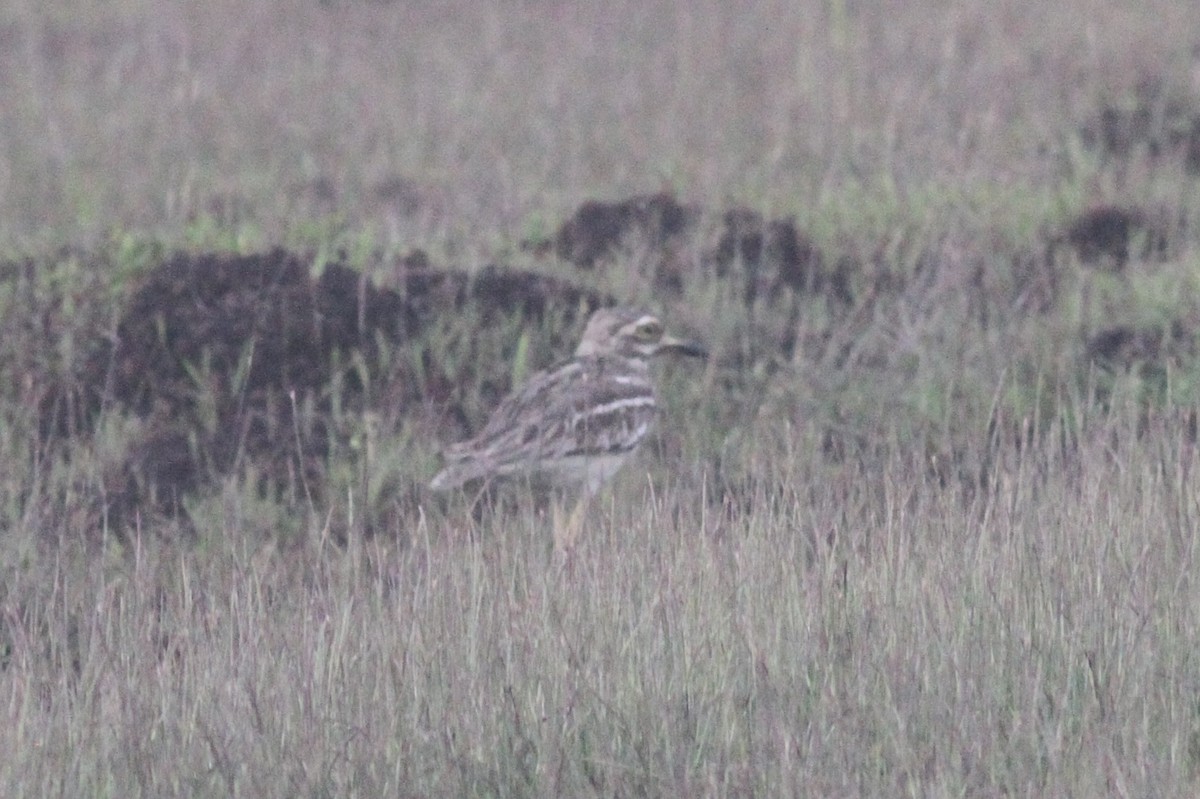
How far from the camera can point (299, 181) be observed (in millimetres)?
13125

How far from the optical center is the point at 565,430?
9.10 meters

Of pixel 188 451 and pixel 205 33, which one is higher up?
pixel 205 33

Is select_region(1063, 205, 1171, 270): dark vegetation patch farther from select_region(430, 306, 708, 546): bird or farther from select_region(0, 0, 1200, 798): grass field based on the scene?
select_region(430, 306, 708, 546): bird

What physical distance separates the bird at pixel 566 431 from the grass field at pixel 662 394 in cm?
20

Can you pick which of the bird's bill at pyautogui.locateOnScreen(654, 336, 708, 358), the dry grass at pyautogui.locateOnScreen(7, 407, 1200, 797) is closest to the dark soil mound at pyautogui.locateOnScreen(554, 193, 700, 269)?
the bird's bill at pyautogui.locateOnScreen(654, 336, 708, 358)

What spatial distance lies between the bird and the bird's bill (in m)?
0.22

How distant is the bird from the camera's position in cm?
904

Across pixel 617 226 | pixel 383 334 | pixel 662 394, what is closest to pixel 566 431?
pixel 662 394

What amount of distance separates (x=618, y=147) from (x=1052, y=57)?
110 inches

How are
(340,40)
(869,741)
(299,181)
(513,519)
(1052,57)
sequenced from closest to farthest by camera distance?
(869,741), (513,519), (299,181), (1052,57), (340,40)

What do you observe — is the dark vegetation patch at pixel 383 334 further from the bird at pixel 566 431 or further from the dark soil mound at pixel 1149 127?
the dark soil mound at pixel 1149 127

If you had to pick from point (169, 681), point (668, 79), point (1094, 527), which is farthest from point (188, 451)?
point (668, 79)

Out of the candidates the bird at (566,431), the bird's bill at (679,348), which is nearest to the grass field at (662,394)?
the bird at (566,431)

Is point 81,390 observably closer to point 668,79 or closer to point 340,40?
point 668,79
